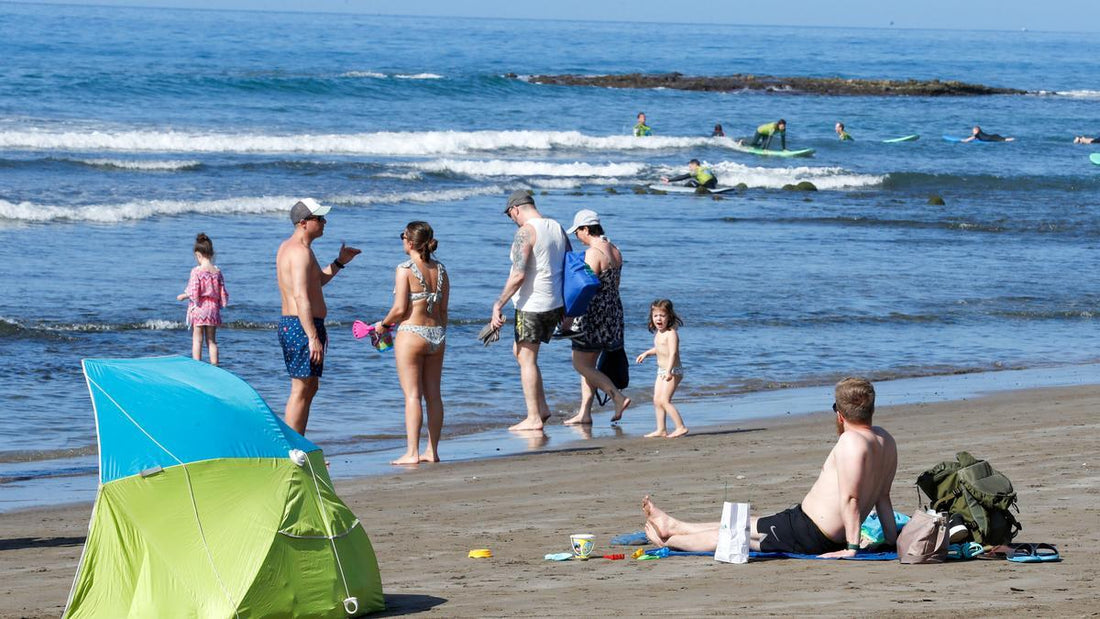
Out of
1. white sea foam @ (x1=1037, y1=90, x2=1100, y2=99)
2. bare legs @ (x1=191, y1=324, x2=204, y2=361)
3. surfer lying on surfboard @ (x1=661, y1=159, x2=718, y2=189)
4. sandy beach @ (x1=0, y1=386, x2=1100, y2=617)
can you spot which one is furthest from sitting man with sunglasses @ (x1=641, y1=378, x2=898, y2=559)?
white sea foam @ (x1=1037, y1=90, x2=1100, y2=99)

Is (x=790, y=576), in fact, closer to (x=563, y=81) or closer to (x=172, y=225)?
(x=172, y=225)

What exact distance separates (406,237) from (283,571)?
3.48m

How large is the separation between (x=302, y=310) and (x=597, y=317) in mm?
2566

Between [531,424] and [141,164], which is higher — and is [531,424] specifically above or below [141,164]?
below

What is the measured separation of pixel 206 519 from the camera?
16.5ft

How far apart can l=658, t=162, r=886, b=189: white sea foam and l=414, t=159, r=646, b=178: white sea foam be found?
107cm

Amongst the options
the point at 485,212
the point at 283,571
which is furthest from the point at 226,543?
the point at 485,212

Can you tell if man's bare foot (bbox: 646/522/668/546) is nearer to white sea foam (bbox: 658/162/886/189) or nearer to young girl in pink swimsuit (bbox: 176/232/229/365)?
young girl in pink swimsuit (bbox: 176/232/229/365)

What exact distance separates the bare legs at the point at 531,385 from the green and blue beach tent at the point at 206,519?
13.2 feet

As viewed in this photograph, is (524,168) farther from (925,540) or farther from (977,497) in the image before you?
(925,540)

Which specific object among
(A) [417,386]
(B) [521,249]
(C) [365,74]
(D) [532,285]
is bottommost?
(A) [417,386]

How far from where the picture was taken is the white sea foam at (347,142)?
32.0m

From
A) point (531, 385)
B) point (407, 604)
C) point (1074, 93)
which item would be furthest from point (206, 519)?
point (1074, 93)

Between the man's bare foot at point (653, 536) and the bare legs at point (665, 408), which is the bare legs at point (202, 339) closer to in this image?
the bare legs at point (665, 408)
